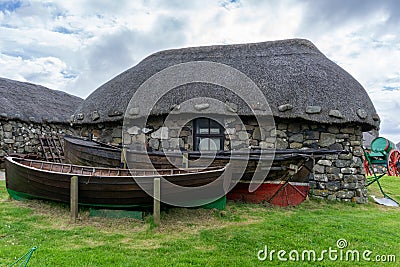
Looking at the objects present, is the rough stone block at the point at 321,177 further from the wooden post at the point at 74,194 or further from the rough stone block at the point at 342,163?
the wooden post at the point at 74,194

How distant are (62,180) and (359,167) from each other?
6.77 m

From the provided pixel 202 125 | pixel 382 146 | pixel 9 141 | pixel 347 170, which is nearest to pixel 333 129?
pixel 347 170

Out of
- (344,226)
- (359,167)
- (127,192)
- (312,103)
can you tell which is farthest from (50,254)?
(359,167)

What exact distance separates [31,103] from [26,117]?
5.31ft

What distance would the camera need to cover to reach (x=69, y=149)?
27.3 ft

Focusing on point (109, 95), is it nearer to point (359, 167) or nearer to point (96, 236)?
point (96, 236)

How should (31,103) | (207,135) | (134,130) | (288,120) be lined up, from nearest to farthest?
(288,120)
(207,135)
(134,130)
(31,103)

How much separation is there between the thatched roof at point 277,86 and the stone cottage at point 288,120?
0.02 m

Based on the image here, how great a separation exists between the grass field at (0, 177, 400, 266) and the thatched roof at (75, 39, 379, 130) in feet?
A: 8.24

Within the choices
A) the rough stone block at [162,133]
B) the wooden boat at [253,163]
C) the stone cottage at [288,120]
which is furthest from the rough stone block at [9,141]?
the rough stone block at [162,133]

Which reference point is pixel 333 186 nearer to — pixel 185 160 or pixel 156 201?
pixel 185 160

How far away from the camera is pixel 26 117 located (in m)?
13.4

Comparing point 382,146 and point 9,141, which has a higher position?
point 382,146

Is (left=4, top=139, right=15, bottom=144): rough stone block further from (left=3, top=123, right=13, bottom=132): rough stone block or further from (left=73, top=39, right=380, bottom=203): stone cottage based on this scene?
(left=73, top=39, right=380, bottom=203): stone cottage
